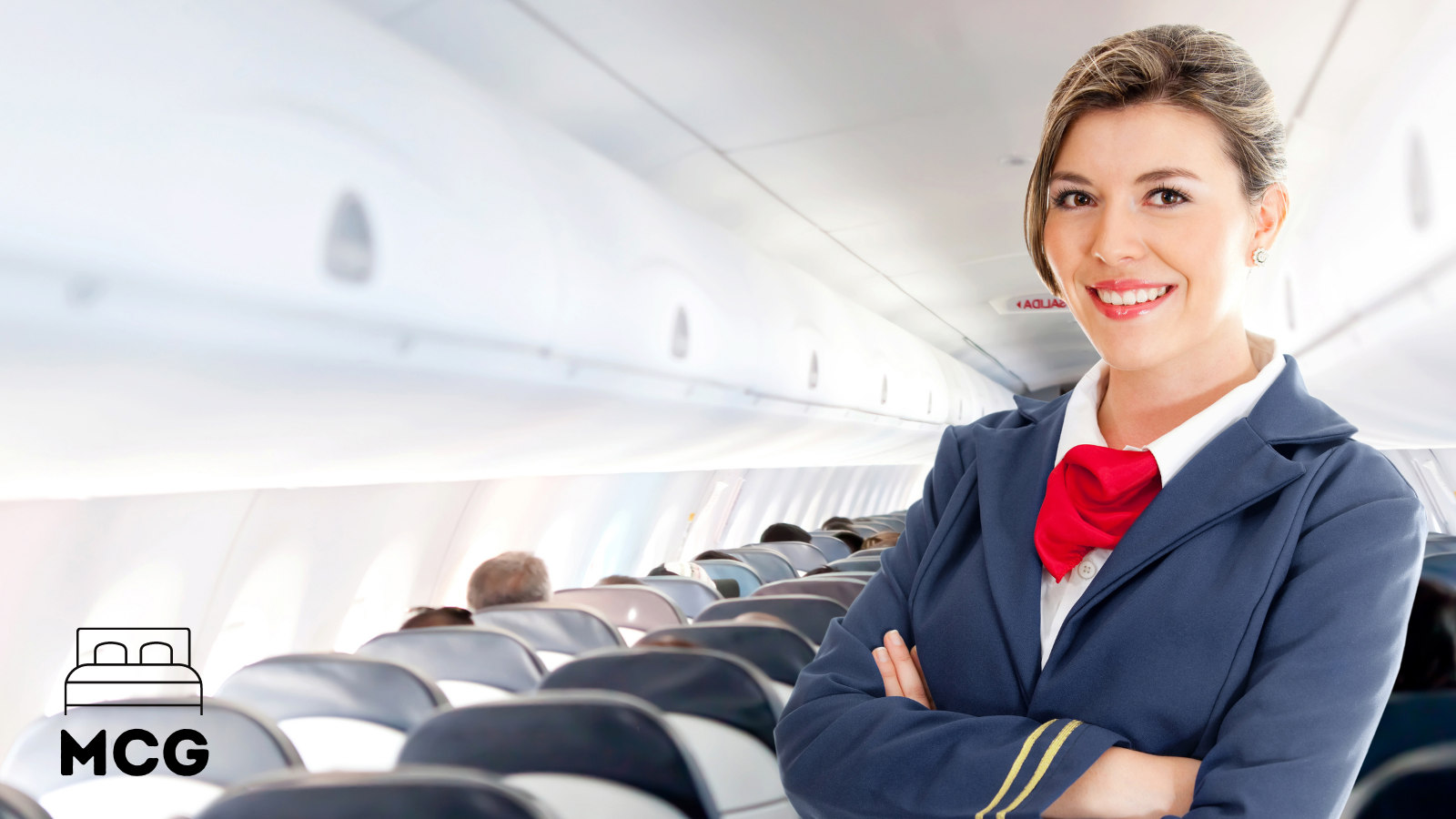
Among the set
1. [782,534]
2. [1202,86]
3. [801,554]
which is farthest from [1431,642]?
[782,534]

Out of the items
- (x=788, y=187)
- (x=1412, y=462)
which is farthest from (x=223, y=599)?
(x=1412, y=462)

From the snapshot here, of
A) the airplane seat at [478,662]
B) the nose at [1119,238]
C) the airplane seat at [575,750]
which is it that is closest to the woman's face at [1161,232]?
the nose at [1119,238]

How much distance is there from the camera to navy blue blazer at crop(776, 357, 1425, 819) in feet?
3.46

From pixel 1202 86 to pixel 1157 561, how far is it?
0.57m

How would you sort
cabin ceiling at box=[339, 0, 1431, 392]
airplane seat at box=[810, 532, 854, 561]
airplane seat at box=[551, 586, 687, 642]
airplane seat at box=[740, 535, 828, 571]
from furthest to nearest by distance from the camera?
airplane seat at box=[810, 532, 854, 561] → airplane seat at box=[740, 535, 828, 571] → airplane seat at box=[551, 586, 687, 642] → cabin ceiling at box=[339, 0, 1431, 392]

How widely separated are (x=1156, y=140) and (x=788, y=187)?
387 cm

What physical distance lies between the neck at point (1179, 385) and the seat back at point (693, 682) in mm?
1531

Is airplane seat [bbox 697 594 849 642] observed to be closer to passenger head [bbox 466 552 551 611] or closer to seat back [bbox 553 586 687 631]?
seat back [bbox 553 586 687 631]

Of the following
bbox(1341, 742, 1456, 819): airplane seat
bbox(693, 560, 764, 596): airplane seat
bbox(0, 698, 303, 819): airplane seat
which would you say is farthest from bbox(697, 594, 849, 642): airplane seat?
bbox(693, 560, 764, 596): airplane seat

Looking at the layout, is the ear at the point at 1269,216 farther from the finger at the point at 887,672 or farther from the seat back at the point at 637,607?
the seat back at the point at 637,607

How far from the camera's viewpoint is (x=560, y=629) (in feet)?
13.1

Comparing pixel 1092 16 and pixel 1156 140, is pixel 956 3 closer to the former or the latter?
pixel 1092 16

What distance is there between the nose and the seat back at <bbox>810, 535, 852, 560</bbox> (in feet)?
26.7

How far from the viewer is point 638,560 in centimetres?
1062
